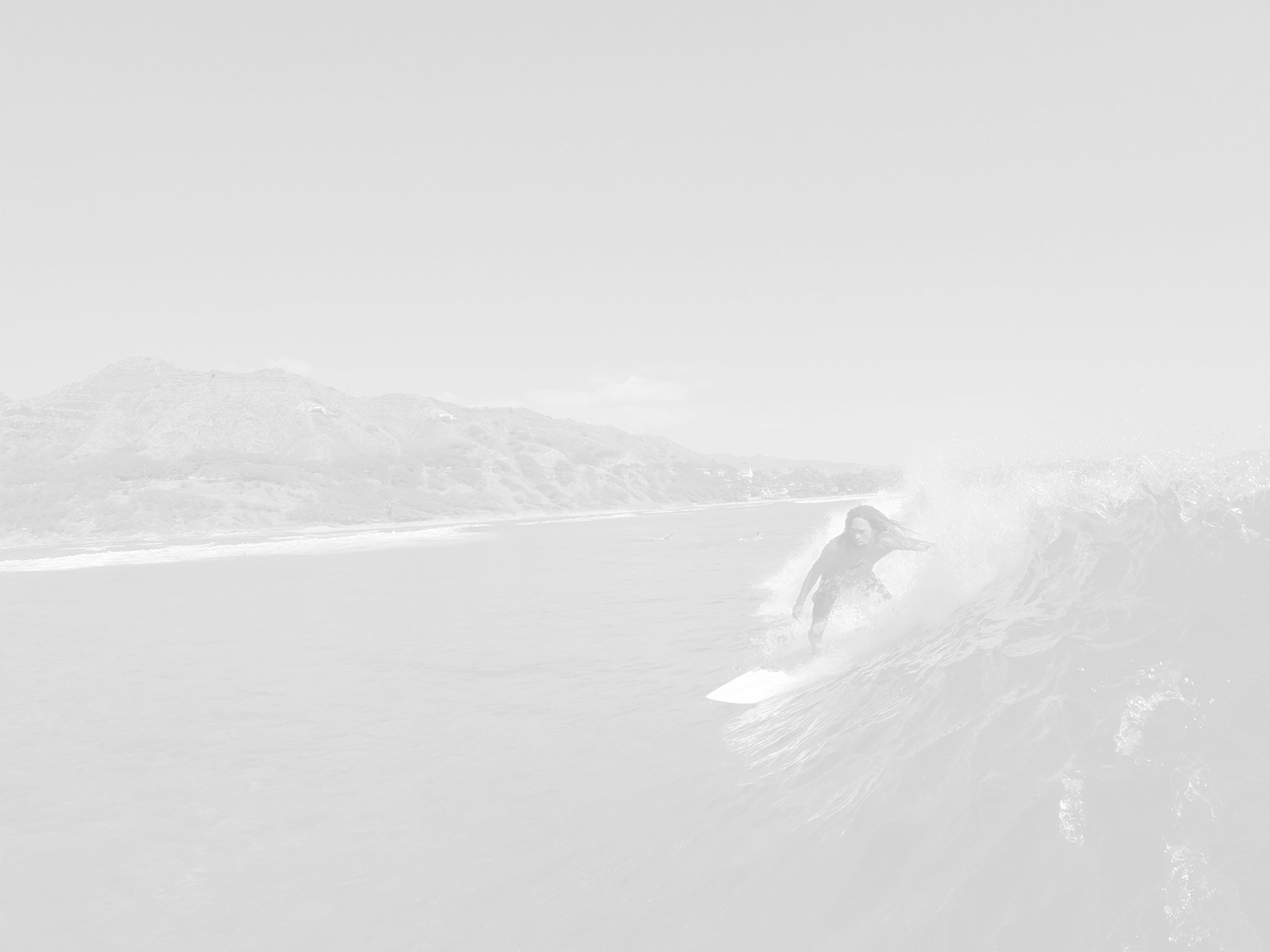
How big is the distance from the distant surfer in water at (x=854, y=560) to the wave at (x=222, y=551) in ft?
139

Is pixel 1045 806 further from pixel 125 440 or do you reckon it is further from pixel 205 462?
pixel 125 440

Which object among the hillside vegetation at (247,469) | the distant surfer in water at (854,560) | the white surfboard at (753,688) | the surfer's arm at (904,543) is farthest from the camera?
the hillside vegetation at (247,469)

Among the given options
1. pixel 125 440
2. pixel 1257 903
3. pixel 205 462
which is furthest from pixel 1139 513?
pixel 125 440

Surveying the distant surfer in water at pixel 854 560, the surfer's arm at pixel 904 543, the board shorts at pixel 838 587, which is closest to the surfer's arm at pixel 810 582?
the distant surfer in water at pixel 854 560

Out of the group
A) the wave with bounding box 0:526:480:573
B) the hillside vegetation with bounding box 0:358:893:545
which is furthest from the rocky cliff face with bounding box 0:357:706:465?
the wave with bounding box 0:526:480:573

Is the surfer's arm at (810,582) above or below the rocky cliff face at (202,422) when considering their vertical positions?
below

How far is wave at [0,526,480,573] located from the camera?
45.7 metres

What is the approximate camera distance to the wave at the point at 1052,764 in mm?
3537

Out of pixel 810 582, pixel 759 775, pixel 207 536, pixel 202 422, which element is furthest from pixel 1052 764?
pixel 202 422

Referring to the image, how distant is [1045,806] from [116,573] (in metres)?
41.5

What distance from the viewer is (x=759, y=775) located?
6.45 meters

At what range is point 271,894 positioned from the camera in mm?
5582

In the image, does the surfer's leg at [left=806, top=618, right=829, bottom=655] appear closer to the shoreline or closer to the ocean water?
the ocean water

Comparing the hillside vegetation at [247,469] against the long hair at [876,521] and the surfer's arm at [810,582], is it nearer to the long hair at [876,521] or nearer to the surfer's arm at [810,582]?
the surfer's arm at [810,582]
